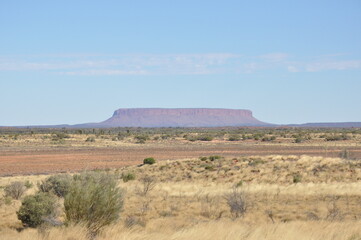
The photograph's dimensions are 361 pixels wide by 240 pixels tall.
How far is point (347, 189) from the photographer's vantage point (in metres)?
24.3

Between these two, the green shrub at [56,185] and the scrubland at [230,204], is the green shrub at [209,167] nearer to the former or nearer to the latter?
the scrubland at [230,204]

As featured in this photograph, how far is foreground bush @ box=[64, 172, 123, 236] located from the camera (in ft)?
41.8

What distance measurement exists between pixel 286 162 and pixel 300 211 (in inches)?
735

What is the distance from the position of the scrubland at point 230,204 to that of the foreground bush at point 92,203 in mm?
376

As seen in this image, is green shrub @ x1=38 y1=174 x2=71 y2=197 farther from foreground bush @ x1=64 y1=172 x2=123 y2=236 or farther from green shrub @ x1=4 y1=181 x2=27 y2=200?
foreground bush @ x1=64 y1=172 x2=123 y2=236

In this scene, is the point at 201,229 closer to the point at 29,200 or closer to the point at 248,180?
the point at 29,200

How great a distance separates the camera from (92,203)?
1291cm

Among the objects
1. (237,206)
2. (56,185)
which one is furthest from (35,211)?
(56,185)

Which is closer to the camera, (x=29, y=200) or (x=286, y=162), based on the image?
(x=29, y=200)

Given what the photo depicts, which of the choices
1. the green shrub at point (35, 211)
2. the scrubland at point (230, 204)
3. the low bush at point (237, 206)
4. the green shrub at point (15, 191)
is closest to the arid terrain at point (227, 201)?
the scrubland at point (230, 204)

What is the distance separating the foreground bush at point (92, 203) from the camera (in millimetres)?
12727

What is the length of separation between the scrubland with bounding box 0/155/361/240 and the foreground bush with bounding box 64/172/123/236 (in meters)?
0.38

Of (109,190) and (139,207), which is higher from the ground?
(109,190)

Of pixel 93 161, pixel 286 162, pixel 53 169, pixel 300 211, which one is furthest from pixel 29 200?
pixel 93 161
